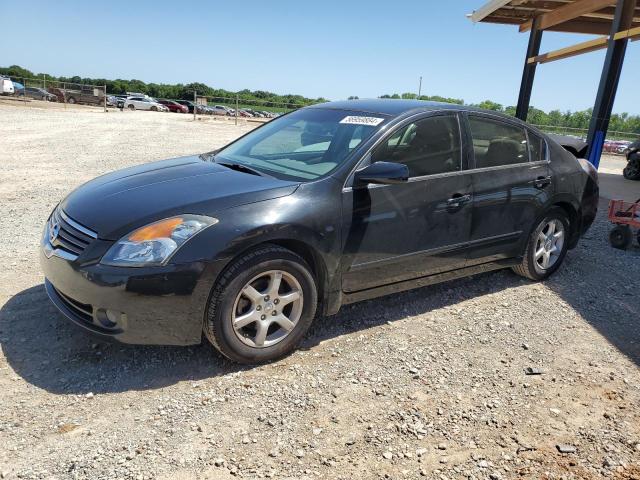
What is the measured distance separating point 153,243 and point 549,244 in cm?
374

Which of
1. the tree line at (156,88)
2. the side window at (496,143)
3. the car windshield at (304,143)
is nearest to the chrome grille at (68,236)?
the car windshield at (304,143)

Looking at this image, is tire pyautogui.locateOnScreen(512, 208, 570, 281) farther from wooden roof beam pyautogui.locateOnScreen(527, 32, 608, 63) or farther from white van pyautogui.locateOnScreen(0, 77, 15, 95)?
white van pyautogui.locateOnScreen(0, 77, 15, 95)

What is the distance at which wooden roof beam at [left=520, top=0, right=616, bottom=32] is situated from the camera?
11.7 metres

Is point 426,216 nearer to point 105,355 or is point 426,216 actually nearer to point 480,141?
point 480,141

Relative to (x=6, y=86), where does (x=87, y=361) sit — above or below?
below

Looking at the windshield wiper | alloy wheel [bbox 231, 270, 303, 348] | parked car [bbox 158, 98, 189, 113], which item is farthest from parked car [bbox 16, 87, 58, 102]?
alloy wheel [bbox 231, 270, 303, 348]

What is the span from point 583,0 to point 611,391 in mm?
12100

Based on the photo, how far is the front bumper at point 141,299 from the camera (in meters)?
2.78

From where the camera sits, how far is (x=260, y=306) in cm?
311

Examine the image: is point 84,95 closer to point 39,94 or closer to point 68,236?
point 39,94

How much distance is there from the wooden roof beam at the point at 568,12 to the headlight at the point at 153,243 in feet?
38.6

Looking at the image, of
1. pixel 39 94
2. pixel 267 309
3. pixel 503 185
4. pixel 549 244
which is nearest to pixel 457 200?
pixel 503 185

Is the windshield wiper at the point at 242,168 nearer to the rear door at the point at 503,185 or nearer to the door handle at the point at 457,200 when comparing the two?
the door handle at the point at 457,200

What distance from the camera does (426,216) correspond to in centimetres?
375
